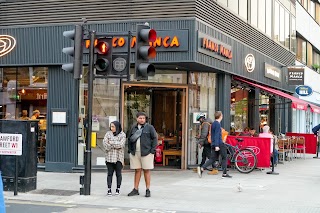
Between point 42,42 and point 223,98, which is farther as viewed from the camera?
point 223,98

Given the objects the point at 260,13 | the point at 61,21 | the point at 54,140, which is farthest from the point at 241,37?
the point at 54,140

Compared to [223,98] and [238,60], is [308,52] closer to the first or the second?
[238,60]

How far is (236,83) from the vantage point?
19094mm

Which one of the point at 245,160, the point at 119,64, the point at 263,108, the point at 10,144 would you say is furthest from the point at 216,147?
the point at 263,108

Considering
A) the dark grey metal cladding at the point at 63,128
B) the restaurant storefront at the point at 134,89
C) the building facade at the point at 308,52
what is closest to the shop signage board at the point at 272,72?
the restaurant storefront at the point at 134,89

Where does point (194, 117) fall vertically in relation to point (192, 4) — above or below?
below

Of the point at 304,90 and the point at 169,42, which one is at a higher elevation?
the point at 169,42

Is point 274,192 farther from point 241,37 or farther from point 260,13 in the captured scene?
point 260,13

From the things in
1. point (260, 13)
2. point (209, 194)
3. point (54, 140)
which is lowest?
point (209, 194)

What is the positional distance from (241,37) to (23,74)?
7936mm

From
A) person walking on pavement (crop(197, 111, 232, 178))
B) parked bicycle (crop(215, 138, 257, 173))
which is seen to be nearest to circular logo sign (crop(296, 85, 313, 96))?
parked bicycle (crop(215, 138, 257, 173))

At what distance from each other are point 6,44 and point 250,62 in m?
9.10

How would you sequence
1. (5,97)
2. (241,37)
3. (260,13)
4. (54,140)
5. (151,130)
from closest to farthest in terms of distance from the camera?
(151,130) → (54,140) → (5,97) → (241,37) → (260,13)

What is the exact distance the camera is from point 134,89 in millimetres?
15961
